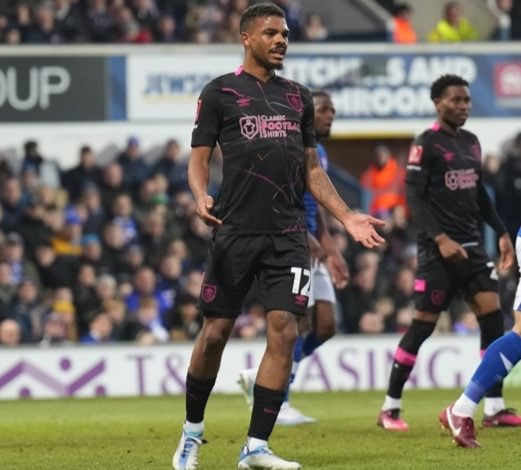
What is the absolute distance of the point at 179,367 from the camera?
17781 millimetres

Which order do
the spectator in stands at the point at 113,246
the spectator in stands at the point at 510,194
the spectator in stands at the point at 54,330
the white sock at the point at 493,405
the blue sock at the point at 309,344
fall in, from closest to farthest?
the white sock at the point at 493,405, the blue sock at the point at 309,344, the spectator in stands at the point at 54,330, the spectator in stands at the point at 113,246, the spectator in stands at the point at 510,194

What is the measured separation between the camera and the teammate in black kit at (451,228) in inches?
461

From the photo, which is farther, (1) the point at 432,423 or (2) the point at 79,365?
(2) the point at 79,365

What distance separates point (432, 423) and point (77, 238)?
30.7ft

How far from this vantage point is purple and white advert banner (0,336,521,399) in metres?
17.6

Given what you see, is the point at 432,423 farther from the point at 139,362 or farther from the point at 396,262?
the point at 396,262

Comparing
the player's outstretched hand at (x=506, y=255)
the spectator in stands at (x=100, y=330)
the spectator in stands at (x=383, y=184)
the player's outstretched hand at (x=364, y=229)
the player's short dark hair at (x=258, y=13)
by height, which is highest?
the player's short dark hair at (x=258, y=13)

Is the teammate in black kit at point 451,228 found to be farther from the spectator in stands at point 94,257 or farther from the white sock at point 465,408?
the spectator in stands at point 94,257

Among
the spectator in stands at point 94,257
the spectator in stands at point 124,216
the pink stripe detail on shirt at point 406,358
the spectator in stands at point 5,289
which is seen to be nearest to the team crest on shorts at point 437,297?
the pink stripe detail on shirt at point 406,358

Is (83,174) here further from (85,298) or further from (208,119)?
(208,119)

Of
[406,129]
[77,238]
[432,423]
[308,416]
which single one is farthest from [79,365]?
[406,129]

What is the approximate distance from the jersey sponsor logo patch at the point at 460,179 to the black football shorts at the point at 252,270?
2.90m

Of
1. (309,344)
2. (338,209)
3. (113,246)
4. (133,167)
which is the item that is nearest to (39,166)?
(133,167)

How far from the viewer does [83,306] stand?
19.1 metres
